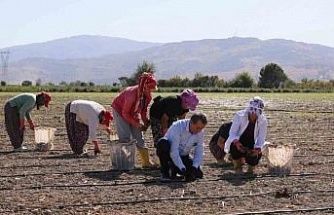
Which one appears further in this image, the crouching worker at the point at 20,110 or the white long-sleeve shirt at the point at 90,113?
the crouching worker at the point at 20,110

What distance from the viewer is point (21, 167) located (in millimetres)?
9539

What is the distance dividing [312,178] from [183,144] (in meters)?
1.81

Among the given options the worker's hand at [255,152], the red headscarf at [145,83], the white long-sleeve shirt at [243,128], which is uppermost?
the red headscarf at [145,83]

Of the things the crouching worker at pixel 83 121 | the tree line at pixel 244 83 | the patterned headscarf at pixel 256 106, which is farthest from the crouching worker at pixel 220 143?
the tree line at pixel 244 83

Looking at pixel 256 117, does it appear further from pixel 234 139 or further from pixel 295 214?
pixel 295 214

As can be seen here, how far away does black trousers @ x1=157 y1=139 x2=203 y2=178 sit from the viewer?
8.34 metres

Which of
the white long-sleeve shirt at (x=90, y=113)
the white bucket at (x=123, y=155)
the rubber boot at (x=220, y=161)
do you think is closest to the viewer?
the white bucket at (x=123, y=155)

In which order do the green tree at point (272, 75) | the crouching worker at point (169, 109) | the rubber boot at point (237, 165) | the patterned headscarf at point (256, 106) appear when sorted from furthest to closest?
the green tree at point (272, 75), the rubber boot at point (237, 165), the crouching worker at point (169, 109), the patterned headscarf at point (256, 106)

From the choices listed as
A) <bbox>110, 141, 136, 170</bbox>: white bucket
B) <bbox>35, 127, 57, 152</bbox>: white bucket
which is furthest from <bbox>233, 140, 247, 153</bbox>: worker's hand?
<bbox>35, 127, 57, 152</bbox>: white bucket

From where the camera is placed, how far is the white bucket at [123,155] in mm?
9127

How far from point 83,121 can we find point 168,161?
3.01 m

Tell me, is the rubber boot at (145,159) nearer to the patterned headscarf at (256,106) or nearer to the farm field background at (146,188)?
the farm field background at (146,188)

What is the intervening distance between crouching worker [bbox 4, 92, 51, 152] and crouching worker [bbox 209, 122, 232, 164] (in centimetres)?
309

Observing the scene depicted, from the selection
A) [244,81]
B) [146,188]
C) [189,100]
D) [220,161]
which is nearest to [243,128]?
[189,100]
